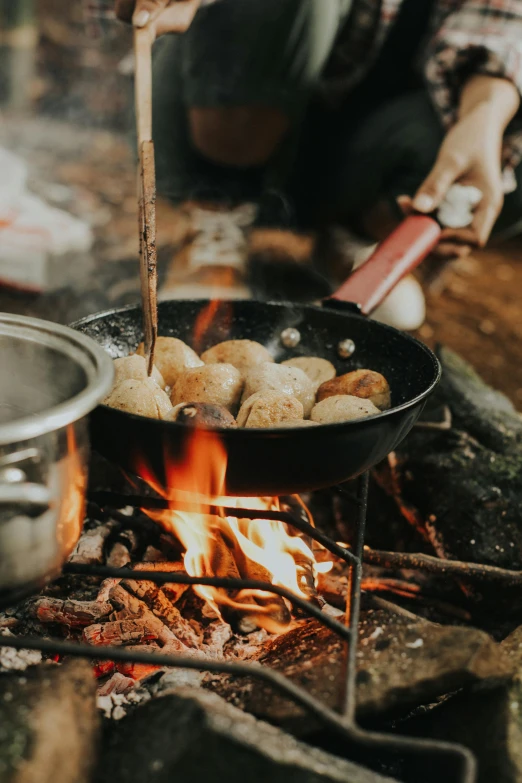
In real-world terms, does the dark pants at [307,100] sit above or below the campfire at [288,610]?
above

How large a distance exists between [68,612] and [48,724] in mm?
514

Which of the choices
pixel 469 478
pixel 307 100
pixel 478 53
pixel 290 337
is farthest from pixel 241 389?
pixel 307 100

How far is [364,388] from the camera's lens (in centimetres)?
160

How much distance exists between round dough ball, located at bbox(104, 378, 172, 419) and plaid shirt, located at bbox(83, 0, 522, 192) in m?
2.04

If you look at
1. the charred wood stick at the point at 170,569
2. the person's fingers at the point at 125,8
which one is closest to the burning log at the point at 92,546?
the charred wood stick at the point at 170,569

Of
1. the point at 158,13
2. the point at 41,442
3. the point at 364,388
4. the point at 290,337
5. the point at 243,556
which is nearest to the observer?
the point at 41,442

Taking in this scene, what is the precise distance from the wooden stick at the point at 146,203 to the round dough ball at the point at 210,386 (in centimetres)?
9

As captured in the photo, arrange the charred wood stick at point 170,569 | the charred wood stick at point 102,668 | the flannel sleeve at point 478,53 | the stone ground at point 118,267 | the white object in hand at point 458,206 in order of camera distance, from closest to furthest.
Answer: the charred wood stick at point 102,668
the charred wood stick at point 170,569
the white object in hand at point 458,206
the flannel sleeve at point 478,53
the stone ground at point 118,267

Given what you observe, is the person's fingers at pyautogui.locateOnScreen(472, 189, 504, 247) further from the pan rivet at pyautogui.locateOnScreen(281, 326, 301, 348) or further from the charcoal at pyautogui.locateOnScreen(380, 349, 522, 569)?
the pan rivet at pyautogui.locateOnScreen(281, 326, 301, 348)

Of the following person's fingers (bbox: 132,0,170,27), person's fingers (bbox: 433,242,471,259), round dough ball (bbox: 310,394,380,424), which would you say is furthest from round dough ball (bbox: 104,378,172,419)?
person's fingers (bbox: 433,242,471,259)

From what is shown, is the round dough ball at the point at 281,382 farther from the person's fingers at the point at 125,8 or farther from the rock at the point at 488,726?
the person's fingers at the point at 125,8

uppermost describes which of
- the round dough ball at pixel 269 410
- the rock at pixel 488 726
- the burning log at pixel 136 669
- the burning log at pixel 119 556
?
the round dough ball at pixel 269 410

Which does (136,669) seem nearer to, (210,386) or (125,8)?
(210,386)

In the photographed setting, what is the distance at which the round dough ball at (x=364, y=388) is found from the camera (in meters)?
1.60
